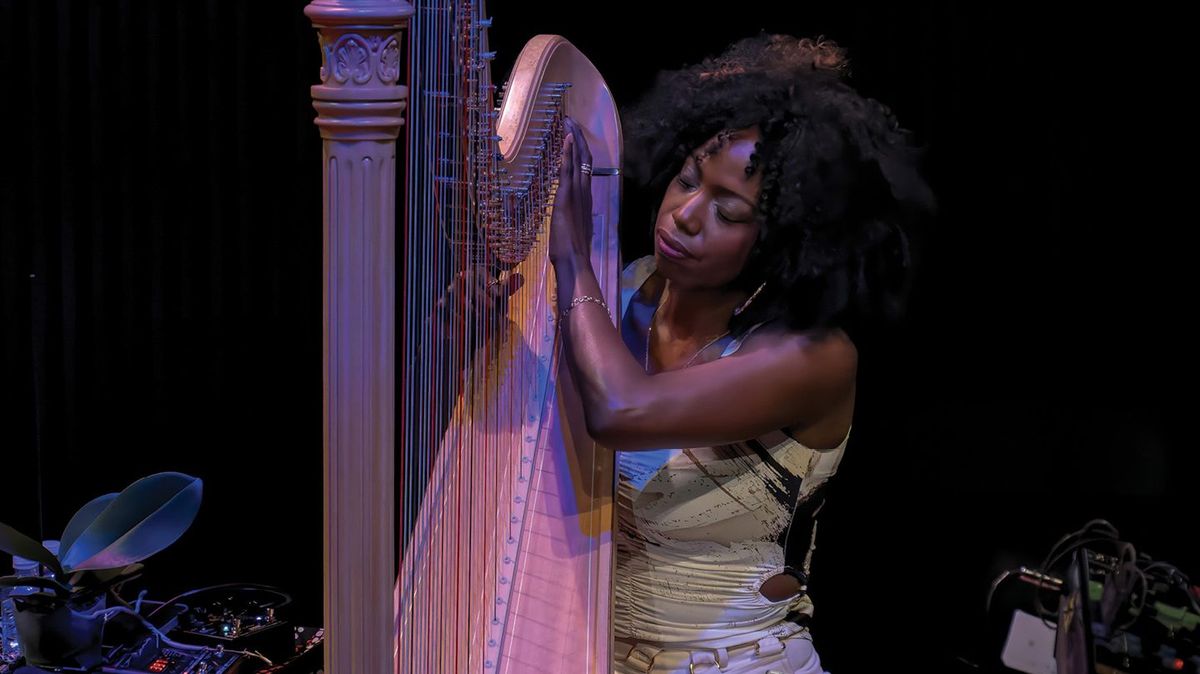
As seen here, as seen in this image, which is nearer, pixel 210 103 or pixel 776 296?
pixel 776 296

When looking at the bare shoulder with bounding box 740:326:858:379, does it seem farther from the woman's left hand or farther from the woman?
the woman's left hand

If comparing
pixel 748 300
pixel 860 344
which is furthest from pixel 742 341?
pixel 860 344

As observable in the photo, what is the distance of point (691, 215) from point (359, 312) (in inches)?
31.8

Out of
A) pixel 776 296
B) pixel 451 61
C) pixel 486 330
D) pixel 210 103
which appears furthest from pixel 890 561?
pixel 451 61

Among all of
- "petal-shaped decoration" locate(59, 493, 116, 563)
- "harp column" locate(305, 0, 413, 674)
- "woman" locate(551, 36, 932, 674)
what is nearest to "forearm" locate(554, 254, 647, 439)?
"woman" locate(551, 36, 932, 674)

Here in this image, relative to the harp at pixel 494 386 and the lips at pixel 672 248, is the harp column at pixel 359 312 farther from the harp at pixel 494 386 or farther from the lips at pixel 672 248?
the lips at pixel 672 248

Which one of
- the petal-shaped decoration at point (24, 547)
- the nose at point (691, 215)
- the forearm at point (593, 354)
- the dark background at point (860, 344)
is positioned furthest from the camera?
the dark background at point (860, 344)

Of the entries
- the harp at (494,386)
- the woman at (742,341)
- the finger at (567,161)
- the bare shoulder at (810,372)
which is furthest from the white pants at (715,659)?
the finger at (567,161)

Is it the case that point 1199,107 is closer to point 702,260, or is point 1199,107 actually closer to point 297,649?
point 702,260

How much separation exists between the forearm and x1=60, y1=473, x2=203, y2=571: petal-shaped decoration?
2.44 feet

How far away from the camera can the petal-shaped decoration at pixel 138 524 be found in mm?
1951

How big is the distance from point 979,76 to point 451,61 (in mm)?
1563

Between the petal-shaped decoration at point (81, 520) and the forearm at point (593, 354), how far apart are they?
2.86 ft

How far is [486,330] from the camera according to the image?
1.64m
